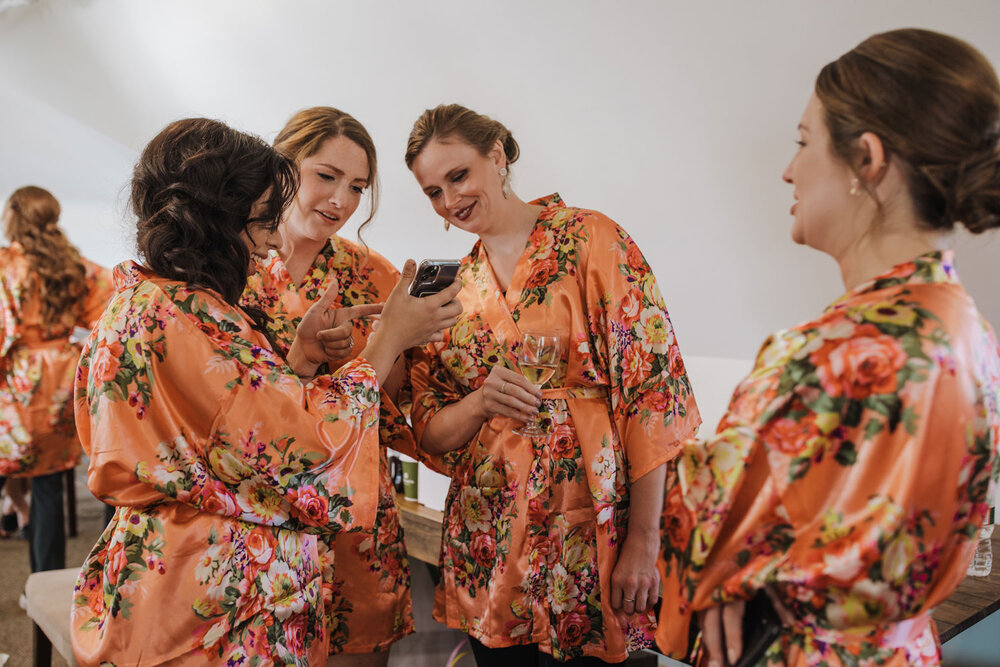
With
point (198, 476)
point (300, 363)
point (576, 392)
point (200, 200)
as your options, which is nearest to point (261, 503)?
point (198, 476)

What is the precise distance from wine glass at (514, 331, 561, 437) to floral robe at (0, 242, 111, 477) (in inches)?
120

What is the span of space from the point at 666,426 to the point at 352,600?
2.65 ft

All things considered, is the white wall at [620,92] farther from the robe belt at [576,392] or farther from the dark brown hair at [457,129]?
the robe belt at [576,392]

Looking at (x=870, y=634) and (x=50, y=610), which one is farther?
(x=50, y=610)

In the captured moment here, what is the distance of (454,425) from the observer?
1587mm

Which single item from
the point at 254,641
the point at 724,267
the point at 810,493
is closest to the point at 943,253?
the point at 810,493

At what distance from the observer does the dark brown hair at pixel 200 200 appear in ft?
4.04

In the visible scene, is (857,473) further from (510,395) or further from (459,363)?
(459,363)

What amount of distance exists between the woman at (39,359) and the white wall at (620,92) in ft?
3.29

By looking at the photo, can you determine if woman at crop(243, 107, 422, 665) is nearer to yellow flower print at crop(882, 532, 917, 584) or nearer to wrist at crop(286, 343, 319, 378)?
wrist at crop(286, 343, 319, 378)

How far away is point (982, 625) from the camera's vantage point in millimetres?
2238

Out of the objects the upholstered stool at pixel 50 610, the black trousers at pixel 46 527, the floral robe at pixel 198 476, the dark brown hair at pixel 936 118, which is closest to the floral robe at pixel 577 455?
the floral robe at pixel 198 476

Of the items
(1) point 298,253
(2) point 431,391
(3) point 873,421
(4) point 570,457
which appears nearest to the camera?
(3) point 873,421

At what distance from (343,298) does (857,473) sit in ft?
4.26
